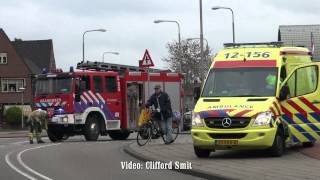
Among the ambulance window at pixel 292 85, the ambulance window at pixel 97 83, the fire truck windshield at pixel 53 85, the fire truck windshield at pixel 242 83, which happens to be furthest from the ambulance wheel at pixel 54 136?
the ambulance window at pixel 292 85

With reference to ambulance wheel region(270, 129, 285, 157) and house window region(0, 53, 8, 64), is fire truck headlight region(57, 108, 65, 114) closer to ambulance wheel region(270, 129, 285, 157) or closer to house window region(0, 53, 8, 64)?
ambulance wheel region(270, 129, 285, 157)

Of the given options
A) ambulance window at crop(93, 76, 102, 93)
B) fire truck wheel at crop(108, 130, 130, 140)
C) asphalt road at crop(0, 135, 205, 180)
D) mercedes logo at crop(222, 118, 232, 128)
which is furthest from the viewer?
fire truck wheel at crop(108, 130, 130, 140)

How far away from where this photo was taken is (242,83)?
15.4 m

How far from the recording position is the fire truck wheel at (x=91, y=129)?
2523cm

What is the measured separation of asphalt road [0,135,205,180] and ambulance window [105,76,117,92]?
591 cm

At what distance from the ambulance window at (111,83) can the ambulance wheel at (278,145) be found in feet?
37.8

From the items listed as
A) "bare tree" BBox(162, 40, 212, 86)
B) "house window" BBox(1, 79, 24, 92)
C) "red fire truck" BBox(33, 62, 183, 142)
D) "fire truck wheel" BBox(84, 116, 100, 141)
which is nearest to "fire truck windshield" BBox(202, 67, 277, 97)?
"red fire truck" BBox(33, 62, 183, 142)

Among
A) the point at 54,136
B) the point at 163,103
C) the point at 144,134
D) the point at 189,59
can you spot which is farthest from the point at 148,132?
the point at 189,59

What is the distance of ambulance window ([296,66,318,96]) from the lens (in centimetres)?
1606

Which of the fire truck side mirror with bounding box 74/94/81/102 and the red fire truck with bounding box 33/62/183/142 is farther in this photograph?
the red fire truck with bounding box 33/62/183/142

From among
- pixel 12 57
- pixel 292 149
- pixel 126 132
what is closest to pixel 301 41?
pixel 12 57

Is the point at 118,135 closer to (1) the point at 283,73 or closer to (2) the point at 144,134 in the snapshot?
(2) the point at 144,134

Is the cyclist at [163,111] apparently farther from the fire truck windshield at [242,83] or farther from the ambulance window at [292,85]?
the ambulance window at [292,85]

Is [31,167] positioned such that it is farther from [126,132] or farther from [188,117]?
[188,117]
